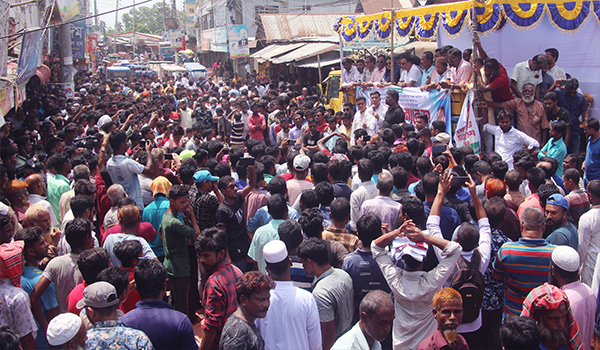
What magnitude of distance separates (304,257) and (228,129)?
29.1 ft

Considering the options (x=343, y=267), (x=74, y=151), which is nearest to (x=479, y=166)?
(x=343, y=267)

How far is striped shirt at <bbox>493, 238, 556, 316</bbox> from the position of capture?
154 inches

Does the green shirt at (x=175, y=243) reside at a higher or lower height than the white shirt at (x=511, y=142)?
lower

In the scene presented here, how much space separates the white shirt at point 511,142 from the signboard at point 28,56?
8.93 metres

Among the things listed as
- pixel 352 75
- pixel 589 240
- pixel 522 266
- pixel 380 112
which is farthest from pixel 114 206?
pixel 352 75

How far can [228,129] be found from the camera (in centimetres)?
1219

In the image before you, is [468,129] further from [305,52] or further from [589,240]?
[305,52]

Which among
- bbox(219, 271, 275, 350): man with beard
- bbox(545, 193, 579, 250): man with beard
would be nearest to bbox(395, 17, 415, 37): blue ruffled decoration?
bbox(545, 193, 579, 250): man with beard

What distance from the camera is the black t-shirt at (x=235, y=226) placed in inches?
208

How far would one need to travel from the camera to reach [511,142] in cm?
744

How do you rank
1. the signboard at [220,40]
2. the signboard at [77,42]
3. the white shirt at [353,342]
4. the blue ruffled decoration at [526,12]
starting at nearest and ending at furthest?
the white shirt at [353,342] → the blue ruffled decoration at [526,12] → the signboard at [77,42] → the signboard at [220,40]

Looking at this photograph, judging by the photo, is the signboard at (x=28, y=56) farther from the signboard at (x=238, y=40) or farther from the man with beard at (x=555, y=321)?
the signboard at (x=238, y=40)

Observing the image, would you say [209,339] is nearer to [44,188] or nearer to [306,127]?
[44,188]

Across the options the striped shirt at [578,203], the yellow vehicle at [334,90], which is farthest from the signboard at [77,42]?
the striped shirt at [578,203]
